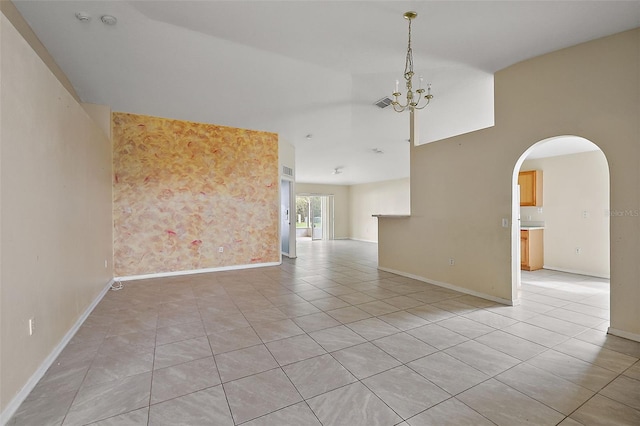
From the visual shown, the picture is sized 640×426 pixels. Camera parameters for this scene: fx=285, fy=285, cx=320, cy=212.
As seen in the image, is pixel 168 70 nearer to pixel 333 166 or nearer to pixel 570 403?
pixel 570 403

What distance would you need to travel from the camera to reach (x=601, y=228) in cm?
510

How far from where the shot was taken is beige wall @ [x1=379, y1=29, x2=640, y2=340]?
2.57m

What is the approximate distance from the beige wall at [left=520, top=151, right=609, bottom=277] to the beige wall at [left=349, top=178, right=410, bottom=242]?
4.66m

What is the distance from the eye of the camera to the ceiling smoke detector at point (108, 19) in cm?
251

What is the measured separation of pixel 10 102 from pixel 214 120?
3.65 meters

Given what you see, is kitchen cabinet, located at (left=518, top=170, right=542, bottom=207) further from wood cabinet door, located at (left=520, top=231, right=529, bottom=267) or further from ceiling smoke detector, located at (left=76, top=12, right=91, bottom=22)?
ceiling smoke detector, located at (left=76, top=12, right=91, bottom=22)

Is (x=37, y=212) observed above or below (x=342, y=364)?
above

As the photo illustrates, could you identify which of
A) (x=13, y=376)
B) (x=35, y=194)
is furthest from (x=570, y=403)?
(x=35, y=194)

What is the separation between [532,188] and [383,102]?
385 centimetres

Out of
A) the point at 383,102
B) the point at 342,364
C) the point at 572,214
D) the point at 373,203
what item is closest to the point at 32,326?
→ the point at 342,364

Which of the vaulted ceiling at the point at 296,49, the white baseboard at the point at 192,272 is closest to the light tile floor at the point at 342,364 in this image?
the white baseboard at the point at 192,272

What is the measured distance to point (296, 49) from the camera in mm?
3037

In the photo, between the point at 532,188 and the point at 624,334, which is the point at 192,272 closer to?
the point at 624,334

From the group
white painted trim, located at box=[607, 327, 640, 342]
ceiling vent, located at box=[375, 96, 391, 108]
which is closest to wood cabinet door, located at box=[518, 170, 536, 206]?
ceiling vent, located at box=[375, 96, 391, 108]
